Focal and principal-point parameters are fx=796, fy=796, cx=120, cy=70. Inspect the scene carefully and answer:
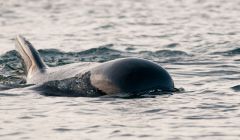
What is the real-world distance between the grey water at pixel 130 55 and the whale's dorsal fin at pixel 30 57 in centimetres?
36

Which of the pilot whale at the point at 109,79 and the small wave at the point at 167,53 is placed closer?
the pilot whale at the point at 109,79

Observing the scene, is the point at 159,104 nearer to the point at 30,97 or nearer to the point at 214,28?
the point at 30,97

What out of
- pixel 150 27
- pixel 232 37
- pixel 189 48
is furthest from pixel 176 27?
pixel 189 48

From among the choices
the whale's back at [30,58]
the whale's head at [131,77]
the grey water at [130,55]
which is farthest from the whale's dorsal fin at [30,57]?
the whale's head at [131,77]

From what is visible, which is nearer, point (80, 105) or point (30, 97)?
point (80, 105)

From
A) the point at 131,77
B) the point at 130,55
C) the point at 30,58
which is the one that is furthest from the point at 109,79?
the point at 130,55

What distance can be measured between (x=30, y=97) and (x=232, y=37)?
10635mm

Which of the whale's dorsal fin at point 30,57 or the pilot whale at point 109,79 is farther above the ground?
the whale's dorsal fin at point 30,57

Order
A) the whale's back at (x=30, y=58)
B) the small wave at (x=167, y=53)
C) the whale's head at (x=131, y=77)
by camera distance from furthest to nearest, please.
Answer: the small wave at (x=167, y=53) → the whale's back at (x=30, y=58) → the whale's head at (x=131, y=77)

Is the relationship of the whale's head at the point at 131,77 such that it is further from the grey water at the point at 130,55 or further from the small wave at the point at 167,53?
the small wave at the point at 167,53

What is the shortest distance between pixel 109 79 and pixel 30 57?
3.14 meters

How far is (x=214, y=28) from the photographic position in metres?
23.9

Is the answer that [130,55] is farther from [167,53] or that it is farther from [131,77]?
[131,77]

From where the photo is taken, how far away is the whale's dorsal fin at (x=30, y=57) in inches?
544
